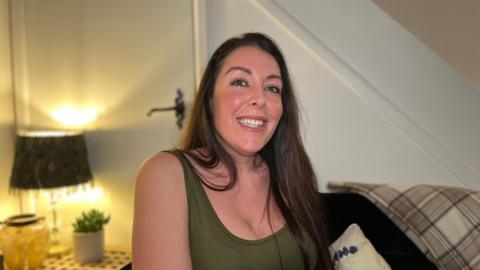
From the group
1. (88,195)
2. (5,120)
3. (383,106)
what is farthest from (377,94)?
(5,120)

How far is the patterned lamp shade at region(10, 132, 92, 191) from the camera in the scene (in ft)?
5.60

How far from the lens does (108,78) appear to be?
2002mm

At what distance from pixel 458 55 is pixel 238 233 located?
4.61ft

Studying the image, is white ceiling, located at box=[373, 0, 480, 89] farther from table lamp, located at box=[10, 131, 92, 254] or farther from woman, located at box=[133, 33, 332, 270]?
table lamp, located at box=[10, 131, 92, 254]

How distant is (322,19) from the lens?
5.74 feet

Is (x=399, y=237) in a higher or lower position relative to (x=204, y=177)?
lower

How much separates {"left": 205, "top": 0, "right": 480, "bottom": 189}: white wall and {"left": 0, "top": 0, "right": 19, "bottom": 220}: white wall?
126 centimetres

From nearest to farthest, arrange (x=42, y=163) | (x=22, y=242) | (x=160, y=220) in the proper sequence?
(x=160, y=220) < (x=22, y=242) < (x=42, y=163)

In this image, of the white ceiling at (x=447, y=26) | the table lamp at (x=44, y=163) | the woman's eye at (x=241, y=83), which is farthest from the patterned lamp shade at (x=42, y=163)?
the white ceiling at (x=447, y=26)

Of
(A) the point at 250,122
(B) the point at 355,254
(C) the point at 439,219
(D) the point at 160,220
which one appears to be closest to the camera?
(D) the point at 160,220

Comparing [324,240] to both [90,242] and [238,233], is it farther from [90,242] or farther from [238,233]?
[90,242]

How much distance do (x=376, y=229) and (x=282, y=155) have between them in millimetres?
495

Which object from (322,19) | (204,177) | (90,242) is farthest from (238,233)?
(322,19)

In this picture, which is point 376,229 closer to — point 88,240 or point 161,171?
point 161,171
